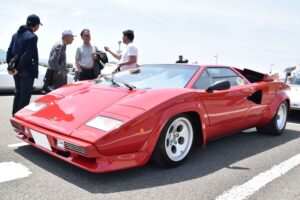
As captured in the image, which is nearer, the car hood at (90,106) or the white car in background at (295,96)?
the car hood at (90,106)

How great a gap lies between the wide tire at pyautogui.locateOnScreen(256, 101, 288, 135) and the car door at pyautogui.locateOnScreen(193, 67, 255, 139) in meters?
0.77

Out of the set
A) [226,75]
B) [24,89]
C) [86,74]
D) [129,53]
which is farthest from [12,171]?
[86,74]

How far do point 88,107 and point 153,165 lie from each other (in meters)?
0.86

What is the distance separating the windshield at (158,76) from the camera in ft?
12.3

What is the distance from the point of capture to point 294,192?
9.86 feet

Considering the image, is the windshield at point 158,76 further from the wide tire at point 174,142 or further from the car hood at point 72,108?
the wide tire at point 174,142

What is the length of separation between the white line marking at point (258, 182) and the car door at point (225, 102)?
715 millimetres

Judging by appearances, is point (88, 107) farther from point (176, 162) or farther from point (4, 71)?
point (4, 71)

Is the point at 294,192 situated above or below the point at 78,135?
below

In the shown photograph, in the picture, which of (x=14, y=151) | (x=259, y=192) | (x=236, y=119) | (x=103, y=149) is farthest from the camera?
(x=236, y=119)

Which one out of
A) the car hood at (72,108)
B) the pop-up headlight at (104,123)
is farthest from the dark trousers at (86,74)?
the pop-up headlight at (104,123)

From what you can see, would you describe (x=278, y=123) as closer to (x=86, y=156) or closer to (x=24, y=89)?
(x=86, y=156)

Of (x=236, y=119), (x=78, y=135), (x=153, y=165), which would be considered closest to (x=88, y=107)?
(x=78, y=135)

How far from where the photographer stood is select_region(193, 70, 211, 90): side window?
3.81 meters
